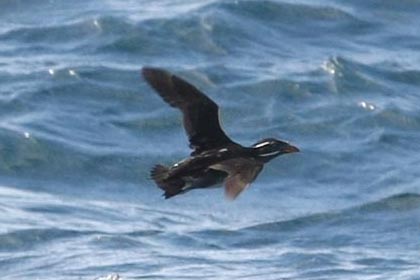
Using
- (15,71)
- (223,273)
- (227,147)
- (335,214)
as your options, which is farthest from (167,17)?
(227,147)

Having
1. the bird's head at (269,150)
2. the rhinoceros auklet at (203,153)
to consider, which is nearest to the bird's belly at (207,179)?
the rhinoceros auklet at (203,153)

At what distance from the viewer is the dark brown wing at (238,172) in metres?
8.66

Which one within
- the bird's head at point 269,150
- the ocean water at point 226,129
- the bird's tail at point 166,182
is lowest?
the ocean water at point 226,129

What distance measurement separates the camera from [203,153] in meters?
8.97

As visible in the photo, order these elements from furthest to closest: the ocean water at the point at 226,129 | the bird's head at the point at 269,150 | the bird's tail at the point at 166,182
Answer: the ocean water at the point at 226,129, the bird's head at the point at 269,150, the bird's tail at the point at 166,182

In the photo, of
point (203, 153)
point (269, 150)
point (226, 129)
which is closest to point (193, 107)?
point (203, 153)

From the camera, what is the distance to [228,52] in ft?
58.1

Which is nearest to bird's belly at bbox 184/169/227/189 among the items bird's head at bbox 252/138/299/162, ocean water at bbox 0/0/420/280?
bird's head at bbox 252/138/299/162

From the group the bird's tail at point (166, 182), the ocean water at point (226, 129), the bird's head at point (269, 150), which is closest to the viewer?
the bird's tail at point (166, 182)

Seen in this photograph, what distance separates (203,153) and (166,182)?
38cm

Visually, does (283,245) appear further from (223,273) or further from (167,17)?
(167,17)

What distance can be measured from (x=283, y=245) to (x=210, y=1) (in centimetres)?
643

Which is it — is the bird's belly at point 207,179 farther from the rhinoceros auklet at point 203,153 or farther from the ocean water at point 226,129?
the ocean water at point 226,129

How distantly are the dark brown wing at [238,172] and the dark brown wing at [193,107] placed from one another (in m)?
0.33
